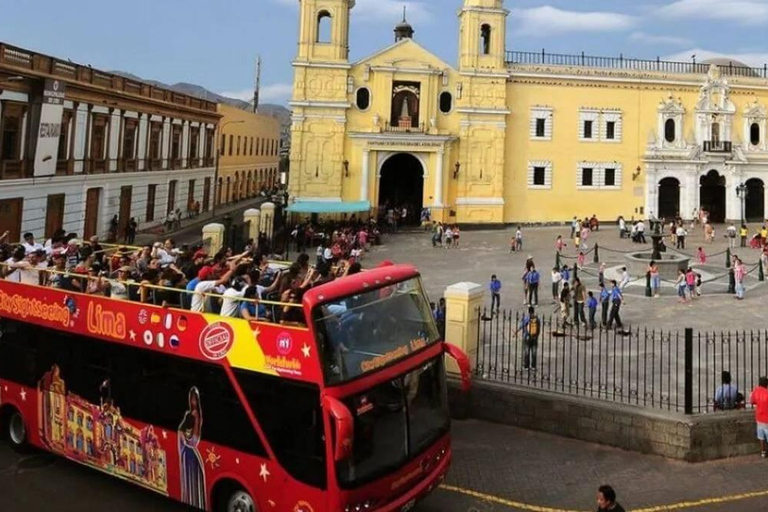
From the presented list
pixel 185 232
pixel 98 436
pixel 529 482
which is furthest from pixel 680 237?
pixel 98 436

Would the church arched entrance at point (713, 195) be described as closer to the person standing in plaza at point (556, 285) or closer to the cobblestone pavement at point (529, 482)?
the person standing in plaza at point (556, 285)

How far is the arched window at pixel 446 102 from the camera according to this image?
41.1 metres

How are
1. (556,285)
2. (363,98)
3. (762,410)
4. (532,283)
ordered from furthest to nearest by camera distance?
(363,98)
(556,285)
(532,283)
(762,410)

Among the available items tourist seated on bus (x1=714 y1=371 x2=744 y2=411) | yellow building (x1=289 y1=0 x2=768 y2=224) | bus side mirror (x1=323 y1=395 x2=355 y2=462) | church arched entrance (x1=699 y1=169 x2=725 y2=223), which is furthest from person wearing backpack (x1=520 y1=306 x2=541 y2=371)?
church arched entrance (x1=699 y1=169 x2=725 y2=223)

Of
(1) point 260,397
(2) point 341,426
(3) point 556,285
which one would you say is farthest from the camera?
(3) point 556,285

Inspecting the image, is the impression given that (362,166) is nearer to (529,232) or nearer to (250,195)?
(529,232)

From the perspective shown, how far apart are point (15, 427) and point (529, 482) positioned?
293 inches

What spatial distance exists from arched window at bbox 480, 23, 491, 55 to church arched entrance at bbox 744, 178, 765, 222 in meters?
20.9

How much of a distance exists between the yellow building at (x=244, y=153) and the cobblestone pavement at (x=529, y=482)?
4179 centimetres

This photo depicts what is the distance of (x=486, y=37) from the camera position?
1651 inches

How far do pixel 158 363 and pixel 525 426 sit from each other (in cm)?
592

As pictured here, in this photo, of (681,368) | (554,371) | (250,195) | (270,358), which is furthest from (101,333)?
(250,195)

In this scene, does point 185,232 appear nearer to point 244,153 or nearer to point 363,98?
point 363,98

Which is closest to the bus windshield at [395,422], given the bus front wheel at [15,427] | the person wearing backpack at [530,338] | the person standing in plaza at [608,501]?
the person standing in plaza at [608,501]
